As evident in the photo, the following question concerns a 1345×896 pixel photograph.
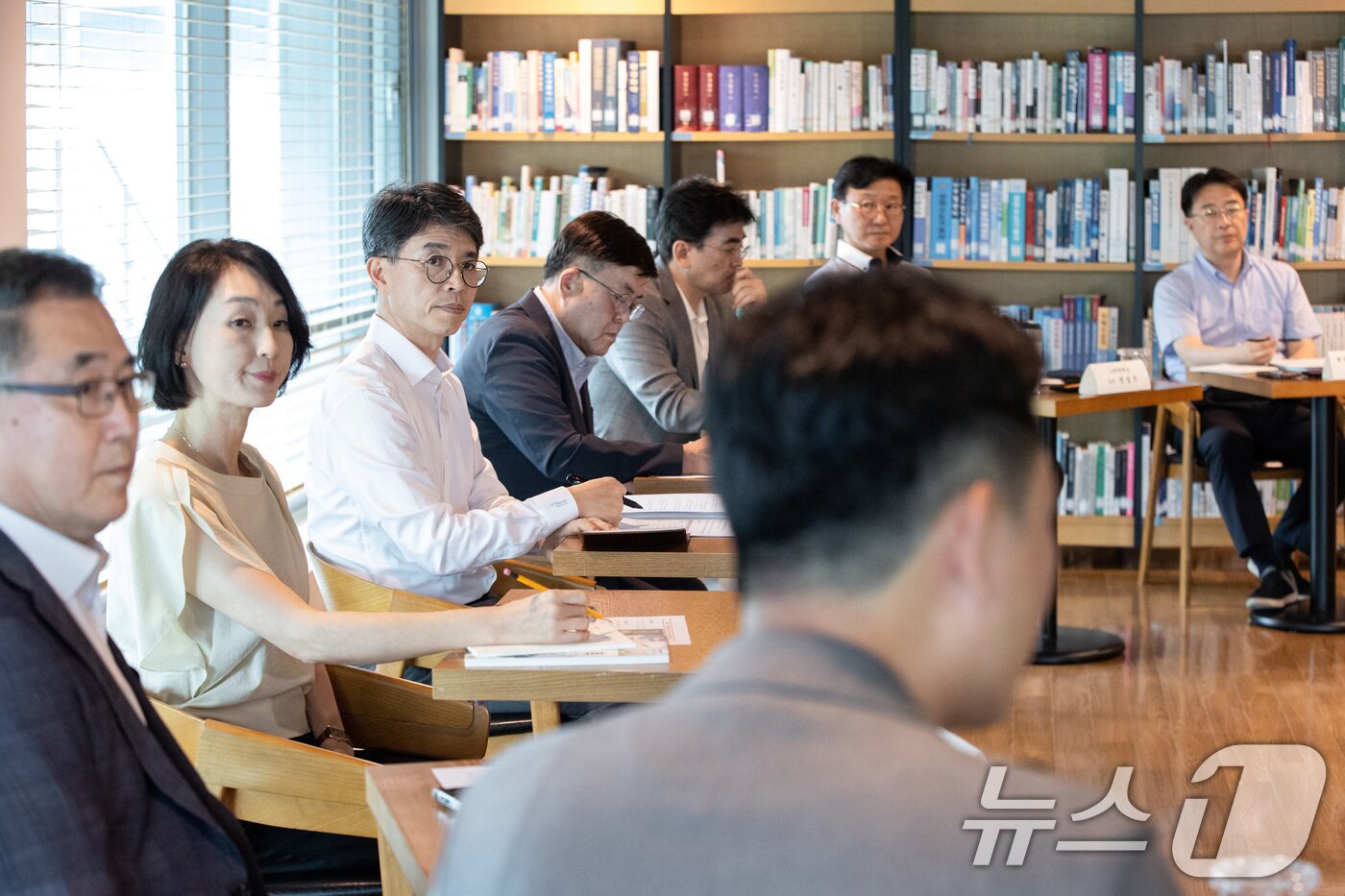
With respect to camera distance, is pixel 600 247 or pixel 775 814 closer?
pixel 775 814

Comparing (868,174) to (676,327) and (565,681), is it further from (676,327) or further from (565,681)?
(565,681)

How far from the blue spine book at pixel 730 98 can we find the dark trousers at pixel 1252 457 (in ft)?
6.89

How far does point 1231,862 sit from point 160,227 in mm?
2770

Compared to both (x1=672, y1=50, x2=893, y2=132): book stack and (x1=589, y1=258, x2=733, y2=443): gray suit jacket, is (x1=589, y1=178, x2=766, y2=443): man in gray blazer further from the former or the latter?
(x1=672, y1=50, x2=893, y2=132): book stack

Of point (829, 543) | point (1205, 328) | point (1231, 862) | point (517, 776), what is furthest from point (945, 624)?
point (1205, 328)

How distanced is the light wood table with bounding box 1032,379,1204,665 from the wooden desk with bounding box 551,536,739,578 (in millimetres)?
2065

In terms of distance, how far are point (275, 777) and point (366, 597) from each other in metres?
0.67

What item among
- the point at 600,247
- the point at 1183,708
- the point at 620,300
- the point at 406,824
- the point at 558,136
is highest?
the point at 558,136

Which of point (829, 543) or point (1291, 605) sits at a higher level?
point (829, 543)

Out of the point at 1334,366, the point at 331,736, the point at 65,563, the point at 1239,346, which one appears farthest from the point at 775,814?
the point at 1239,346

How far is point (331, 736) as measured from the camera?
2285 millimetres

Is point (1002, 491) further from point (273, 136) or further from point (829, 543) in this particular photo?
point (273, 136)

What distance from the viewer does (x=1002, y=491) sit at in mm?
755

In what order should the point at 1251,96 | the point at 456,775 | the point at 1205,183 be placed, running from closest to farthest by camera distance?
1. the point at 456,775
2. the point at 1205,183
3. the point at 1251,96
